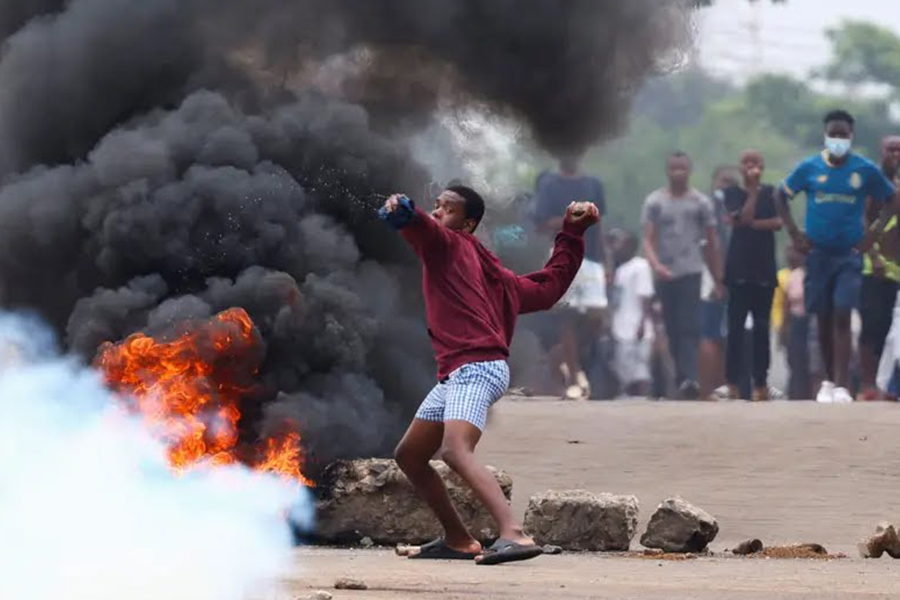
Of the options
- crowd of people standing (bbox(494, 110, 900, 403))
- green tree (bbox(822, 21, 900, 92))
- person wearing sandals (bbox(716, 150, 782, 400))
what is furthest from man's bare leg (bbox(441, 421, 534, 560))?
green tree (bbox(822, 21, 900, 92))

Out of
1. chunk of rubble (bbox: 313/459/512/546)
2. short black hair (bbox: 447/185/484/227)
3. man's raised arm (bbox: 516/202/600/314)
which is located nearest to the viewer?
short black hair (bbox: 447/185/484/227)

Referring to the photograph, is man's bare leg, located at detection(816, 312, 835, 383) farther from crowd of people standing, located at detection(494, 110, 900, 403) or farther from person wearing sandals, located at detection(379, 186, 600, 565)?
person wearing sandals, located at detection(379, 186, 600, 565)

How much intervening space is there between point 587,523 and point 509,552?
1.82 m

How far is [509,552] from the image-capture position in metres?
10.3

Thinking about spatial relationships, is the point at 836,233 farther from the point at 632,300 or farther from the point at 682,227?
the point at 632,300

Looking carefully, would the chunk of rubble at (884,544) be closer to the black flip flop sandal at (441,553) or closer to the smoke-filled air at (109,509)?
the black flip flop sandal at (441,553)

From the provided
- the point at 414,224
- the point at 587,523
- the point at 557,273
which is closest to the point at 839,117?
the point at 587,523

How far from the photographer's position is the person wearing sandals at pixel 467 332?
33.8 ft

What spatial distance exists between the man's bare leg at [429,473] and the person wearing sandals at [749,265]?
8903 mm

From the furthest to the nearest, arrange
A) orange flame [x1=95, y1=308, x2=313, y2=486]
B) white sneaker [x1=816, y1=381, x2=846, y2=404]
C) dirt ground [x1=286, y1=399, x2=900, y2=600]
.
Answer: white sneaker [x1=816, y1=381, x2=846, y2=404]
orange flame [x1=95, y1=308, x2=313, y2=486]
dirt ground [x1=286, y1=399, x2=900, y2=600]

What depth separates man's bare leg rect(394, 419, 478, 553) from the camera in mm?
10641

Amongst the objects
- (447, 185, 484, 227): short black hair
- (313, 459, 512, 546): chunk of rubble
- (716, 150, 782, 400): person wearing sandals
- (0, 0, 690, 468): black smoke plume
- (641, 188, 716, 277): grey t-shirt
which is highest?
(641, 188, 716, 277): grey t-shirt

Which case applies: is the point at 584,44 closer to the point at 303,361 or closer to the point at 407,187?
the point at 407,187

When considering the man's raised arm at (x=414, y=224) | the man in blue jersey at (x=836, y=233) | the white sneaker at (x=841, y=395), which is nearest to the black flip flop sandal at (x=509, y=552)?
the man's raised arm at (x=414, y=224)
